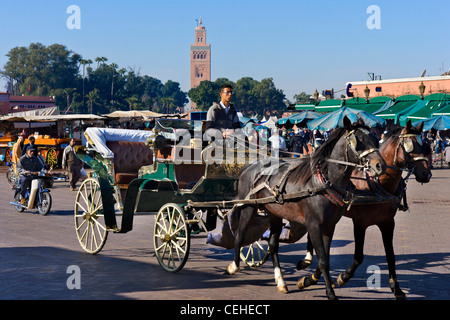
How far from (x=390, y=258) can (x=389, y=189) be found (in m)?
0.89

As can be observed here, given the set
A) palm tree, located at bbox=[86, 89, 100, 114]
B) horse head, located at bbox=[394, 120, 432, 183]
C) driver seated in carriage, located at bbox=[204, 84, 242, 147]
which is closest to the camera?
horse head, located at bbox=[394, 120, 432, 183]

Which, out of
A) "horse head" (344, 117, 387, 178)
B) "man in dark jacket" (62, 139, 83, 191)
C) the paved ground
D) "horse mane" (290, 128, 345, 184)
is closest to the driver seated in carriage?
"horse mane" (290, 128, 345, 184)

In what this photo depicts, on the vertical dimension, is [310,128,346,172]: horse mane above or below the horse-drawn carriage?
above

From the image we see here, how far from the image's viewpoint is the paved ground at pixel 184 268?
258 inches

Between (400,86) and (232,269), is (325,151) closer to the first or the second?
(232,269)

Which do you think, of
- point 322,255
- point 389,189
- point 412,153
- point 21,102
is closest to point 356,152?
point 322,255

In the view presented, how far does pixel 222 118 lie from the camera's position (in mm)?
7828

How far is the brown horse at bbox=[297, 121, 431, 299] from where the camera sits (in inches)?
262

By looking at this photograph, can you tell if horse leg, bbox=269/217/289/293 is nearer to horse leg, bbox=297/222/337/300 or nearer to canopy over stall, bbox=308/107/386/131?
horse leg, bbox=297/222/337/300

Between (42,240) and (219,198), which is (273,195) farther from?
(42,240)

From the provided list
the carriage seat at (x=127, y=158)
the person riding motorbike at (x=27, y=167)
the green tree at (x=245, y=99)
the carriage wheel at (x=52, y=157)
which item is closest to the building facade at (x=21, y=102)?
the green tree at (x=245, y=99)

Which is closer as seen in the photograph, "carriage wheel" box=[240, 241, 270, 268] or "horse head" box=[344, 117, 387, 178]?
"horse head" box=[344, 117, 387, 178]

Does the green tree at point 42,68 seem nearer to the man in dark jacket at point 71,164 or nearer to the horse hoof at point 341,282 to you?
the man in dark jacket at point 71,164
